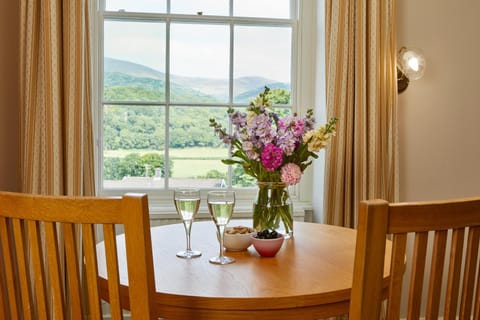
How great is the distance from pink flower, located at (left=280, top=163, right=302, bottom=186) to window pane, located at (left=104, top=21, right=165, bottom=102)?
4.53 ft

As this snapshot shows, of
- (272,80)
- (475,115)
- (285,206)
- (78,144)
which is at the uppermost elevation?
(272,80)

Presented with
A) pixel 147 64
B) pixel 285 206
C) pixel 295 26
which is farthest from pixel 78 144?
pixel 295 26

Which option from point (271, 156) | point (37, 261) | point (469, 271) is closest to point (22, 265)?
point (37, 261)

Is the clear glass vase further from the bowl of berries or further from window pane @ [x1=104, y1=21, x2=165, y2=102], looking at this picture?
window pane @ [x1=104, y1=21, x2=165, y2=102]

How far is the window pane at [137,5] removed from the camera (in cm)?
267

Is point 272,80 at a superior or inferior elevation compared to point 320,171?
superior

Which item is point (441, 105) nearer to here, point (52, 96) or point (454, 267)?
point (454, 267)

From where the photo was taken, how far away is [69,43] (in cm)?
226

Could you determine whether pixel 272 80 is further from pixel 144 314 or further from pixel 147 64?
pixel 144 314

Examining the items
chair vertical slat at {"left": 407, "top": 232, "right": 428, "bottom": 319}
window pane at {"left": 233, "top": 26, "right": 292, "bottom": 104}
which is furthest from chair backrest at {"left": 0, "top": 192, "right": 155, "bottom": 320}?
window pane at {"left": 233, "top": 26, "right": 292, "bottom": 104}

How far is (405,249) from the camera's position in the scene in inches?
35.4

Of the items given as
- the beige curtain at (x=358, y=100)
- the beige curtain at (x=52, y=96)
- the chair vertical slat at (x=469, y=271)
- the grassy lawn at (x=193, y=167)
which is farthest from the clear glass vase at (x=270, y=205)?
the grassy lawn at (x=193, y=167)

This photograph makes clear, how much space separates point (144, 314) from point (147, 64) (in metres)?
2.02

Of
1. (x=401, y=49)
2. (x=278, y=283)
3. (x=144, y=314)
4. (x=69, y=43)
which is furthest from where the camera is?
(x=401, y=49)
